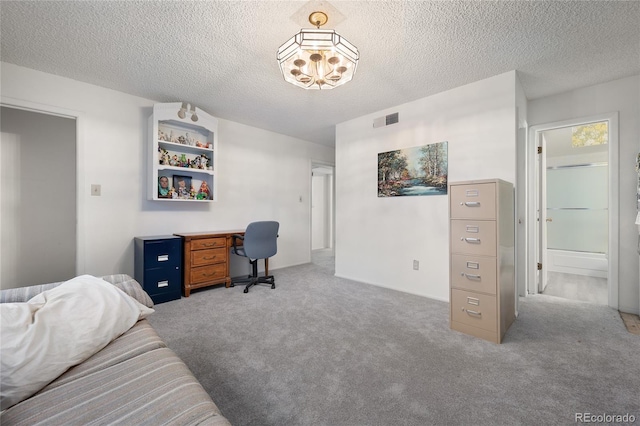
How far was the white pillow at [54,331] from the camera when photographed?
2.61 ft

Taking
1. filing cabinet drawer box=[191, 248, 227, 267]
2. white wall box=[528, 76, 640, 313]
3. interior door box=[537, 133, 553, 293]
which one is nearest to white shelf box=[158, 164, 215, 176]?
filing cabinet drawer box=[191, 248, 227, 267]

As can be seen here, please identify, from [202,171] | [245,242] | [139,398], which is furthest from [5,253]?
[139,398]

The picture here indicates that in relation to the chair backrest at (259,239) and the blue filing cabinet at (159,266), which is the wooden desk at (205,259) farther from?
the chair backrest at (259,239)

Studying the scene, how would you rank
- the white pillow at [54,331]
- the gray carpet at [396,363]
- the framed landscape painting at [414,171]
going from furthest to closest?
the framed landscape painting at [414,171] → the gray carpet at [396,363] → the white pillow at [54,331]

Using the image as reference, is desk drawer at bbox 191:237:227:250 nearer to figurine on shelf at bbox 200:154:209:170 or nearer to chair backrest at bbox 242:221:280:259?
chair backrest at bbox 242:221:280:259

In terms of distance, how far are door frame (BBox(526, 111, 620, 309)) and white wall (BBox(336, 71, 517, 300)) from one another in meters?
1.02

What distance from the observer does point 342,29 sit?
1946 millimetres

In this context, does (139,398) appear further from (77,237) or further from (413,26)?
(77,237)

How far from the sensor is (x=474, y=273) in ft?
7.02

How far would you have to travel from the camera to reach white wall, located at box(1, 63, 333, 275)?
2693mm

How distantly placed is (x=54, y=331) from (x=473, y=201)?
257cm

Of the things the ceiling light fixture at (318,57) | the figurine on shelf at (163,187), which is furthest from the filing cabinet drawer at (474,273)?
the figurine on shelf at (163,187)

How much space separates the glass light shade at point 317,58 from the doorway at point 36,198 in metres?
3.00

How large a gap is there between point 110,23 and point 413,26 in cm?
223
